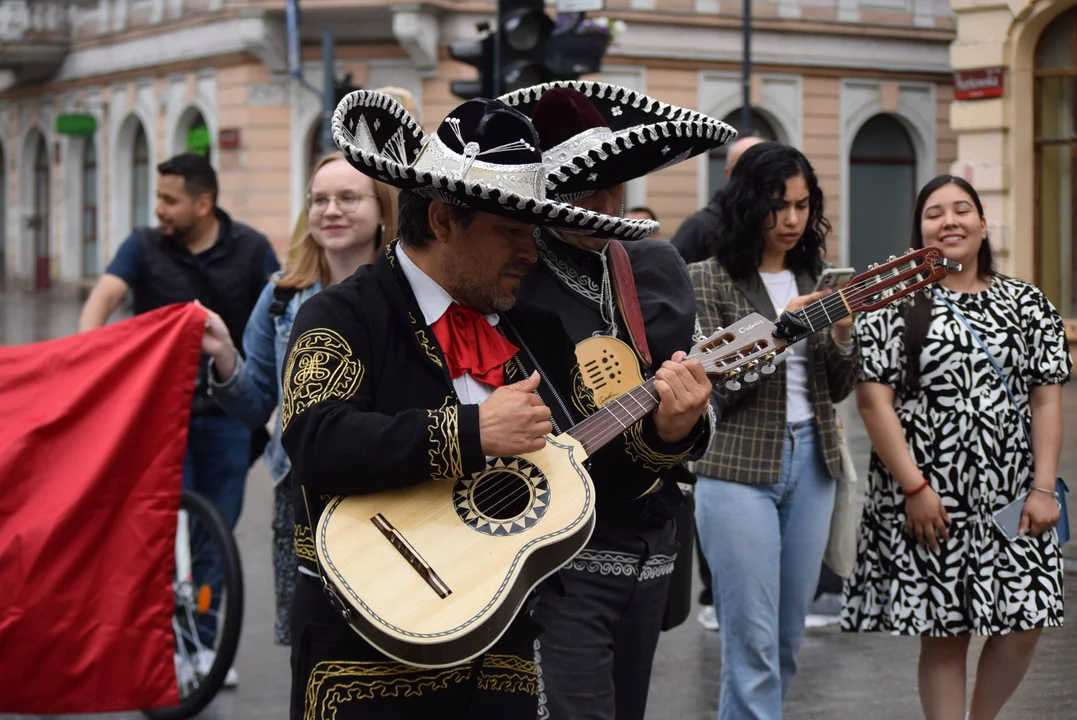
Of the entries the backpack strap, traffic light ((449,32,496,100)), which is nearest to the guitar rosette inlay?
the backpack strap

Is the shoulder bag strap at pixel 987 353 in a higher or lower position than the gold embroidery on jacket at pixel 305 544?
higher

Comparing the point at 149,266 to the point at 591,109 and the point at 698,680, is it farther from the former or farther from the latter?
the point at 591,109

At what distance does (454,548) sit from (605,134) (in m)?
1.15

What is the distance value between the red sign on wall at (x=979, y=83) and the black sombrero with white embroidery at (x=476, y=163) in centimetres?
1493

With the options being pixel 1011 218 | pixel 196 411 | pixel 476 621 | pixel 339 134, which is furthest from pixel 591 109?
pixel 1011 218

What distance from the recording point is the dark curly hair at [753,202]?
4676mm

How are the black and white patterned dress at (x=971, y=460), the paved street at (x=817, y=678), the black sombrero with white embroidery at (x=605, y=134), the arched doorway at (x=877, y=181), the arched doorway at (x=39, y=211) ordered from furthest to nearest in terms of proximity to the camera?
the arched doorway at (x=39, y=211) < the arched doorway at (x=877, y=181) < the paved street at (x=817, y=678) < the black and white patterned dress at (x=971, y=460) < the black sombrero with white embroidery at (x=605, y=134)

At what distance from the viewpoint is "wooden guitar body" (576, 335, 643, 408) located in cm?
363

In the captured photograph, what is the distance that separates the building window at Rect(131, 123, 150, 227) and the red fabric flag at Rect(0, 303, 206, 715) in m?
26.3

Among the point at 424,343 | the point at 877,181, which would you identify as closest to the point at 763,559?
the point at 424,343

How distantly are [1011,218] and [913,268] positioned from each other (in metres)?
13.9

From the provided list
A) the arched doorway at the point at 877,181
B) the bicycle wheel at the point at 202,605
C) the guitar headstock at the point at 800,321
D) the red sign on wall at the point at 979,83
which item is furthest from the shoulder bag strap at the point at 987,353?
the arched doorway at the point at 877,181

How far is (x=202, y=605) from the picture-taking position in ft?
18.8

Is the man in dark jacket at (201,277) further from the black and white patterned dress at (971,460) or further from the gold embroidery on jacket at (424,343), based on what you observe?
the gold embroidery on jacket at (424,343)
